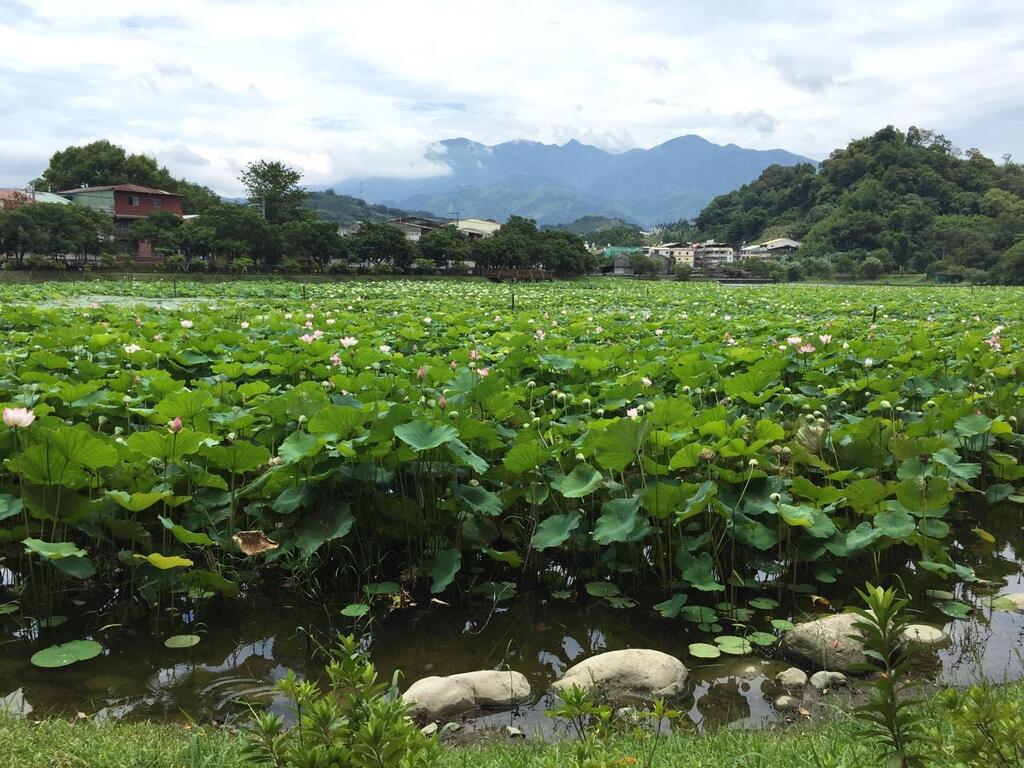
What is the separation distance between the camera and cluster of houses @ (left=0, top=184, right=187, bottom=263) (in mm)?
41688

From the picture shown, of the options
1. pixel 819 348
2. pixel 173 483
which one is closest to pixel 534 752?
pixel 173 483

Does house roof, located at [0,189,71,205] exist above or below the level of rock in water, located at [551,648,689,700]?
above

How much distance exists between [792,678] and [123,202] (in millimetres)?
51970

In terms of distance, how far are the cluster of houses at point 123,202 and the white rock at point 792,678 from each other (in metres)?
45.1

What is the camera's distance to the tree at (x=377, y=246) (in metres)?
43.3

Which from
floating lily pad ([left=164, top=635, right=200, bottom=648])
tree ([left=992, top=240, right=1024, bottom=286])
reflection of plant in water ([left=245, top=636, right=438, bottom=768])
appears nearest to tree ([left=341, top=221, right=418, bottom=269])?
tree ([left=992, top=240, right=1024, bottom=286])

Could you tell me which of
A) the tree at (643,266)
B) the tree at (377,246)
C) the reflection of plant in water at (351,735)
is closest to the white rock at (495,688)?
the reflection of plant in water at (351,735)

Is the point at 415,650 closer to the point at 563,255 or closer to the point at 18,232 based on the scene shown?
→ the point at 18,232

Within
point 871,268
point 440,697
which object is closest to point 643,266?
point 871,268

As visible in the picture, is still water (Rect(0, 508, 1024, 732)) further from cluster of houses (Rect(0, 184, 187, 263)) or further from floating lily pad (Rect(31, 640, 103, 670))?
cluster of houses (Rect(0, 184, 187, 263))

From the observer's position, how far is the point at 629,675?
2662 millimetres

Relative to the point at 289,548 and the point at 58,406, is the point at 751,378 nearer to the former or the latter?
the point at 289,548

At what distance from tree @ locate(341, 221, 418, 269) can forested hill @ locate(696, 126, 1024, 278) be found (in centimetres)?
4170

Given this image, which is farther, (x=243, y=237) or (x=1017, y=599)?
(x=243, y=237)
